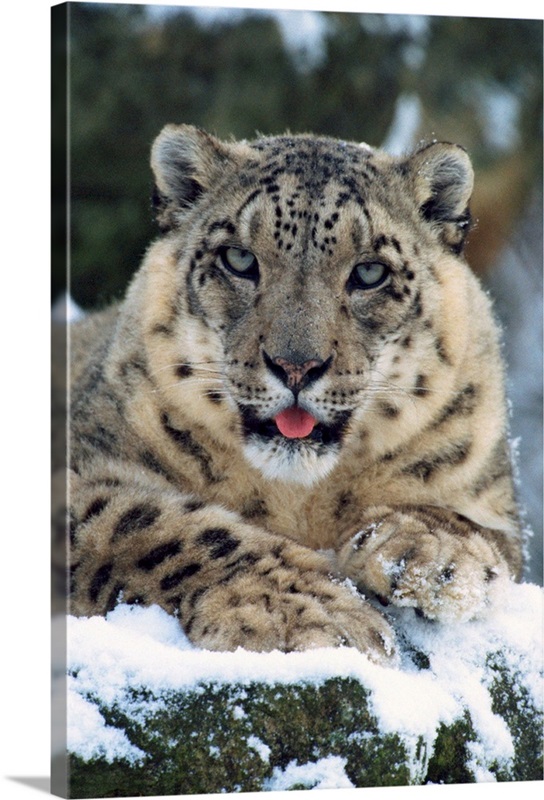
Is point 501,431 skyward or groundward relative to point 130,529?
skyward

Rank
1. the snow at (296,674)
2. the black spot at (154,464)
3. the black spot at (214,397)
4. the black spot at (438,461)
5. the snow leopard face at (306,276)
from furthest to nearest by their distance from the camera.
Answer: the black spot at (438,461), the black spot at (154,464), the black spot at (214,397), the snow leopard face at (306,276), the snow at (296,674)

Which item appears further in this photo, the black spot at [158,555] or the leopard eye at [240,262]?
the leopard eye at [240,262]

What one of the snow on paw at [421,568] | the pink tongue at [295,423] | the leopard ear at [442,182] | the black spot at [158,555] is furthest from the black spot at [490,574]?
the leopard ear at [442,182]

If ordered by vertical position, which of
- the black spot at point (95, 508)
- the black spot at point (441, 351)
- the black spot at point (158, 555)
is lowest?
the black spot at point (158, 555)

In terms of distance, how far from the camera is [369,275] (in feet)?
14.1

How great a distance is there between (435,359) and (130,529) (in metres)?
1.22

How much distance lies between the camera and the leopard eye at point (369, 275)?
14.0ft

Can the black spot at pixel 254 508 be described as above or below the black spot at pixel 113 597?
above

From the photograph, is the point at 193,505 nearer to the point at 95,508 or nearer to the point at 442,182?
the point at 95,508

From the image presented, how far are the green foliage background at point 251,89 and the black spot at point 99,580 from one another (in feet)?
3.40

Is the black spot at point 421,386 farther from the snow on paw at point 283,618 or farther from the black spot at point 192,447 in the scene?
the snow on paw at point 283,618

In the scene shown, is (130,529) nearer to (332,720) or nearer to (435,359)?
(332,720)

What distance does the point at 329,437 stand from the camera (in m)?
4.18
